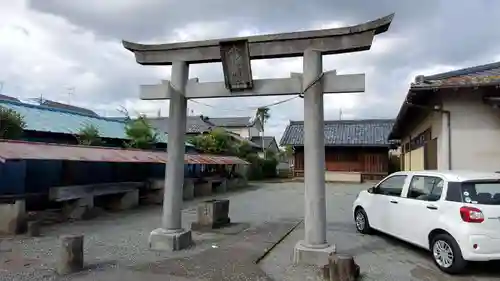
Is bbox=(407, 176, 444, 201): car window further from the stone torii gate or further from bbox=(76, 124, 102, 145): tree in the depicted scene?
bbox=(76, 124, 102, 145): tree

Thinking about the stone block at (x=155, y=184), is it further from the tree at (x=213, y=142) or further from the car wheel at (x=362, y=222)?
the tree at (x=213, y=142)

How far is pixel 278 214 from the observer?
1212 centimetres

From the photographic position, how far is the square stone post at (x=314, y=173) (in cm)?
605

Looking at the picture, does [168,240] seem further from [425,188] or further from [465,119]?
[465,119]

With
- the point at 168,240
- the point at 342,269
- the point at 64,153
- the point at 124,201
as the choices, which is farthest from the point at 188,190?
the point at 342,269

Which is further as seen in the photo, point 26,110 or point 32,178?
point 26,110

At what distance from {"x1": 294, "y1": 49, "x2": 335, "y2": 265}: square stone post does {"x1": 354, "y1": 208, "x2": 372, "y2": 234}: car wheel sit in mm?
2557

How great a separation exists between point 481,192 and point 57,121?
48.4ft

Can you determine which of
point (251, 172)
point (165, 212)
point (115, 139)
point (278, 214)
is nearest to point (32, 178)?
point (115, 139)

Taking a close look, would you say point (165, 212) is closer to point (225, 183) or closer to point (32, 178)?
point (32, 178)

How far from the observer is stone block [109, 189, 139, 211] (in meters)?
13.1

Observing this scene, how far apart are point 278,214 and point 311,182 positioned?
6.16 meters

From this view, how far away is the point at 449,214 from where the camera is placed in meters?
5.48

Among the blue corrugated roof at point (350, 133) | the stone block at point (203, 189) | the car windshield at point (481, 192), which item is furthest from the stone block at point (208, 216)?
the blue corrugated roof at point (350, 133)
